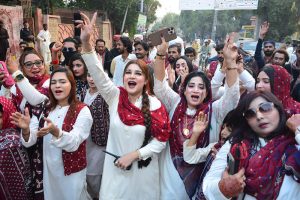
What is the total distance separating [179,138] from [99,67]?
884mm

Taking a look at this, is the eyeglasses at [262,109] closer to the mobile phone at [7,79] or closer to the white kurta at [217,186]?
the white kurta at [217,186]

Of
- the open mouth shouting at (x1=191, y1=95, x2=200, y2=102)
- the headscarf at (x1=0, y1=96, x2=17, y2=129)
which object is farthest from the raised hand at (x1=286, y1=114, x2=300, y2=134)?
the headscarf at (x1=0, y1=96, x2=17, y2=129)

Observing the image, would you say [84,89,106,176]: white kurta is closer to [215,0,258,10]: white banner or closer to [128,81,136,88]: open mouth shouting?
[128,81,136,88]: open mouth shouting

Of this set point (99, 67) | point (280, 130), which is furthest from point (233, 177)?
point (99, 67)

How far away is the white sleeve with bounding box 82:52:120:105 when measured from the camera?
102 inches

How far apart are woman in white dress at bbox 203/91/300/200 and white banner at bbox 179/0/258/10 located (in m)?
10.5

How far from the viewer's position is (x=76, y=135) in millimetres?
2680

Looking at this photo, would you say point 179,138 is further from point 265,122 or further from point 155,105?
point 265,122

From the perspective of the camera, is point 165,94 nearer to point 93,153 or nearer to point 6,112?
point 93,153

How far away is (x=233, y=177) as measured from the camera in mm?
1728

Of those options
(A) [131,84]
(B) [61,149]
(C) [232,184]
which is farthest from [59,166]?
(C) [232,184]

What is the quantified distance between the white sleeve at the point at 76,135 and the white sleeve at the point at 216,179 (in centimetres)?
117

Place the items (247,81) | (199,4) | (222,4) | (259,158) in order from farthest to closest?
(199,4)
(222,4)
(247,81)
(259,158)

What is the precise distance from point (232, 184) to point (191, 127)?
944 mm
